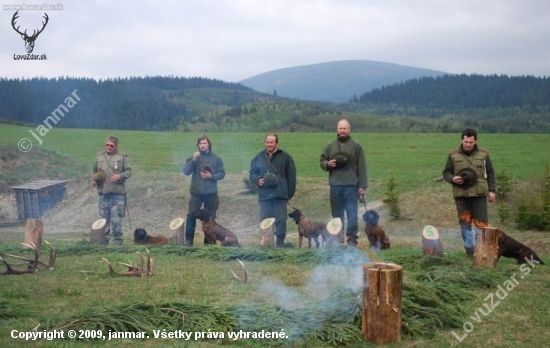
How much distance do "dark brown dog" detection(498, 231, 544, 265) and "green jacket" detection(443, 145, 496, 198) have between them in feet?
2.59

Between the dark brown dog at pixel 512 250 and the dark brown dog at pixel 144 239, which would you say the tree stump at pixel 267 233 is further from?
the dark brown dog at pixel 512 250

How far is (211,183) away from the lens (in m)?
11.3

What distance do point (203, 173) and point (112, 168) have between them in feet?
6.06

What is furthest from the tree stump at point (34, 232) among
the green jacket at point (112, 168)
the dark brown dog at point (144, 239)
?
the dark brown dog at point (144, 239)

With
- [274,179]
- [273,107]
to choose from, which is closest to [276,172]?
[274,179]

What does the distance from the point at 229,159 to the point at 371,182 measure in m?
10.7

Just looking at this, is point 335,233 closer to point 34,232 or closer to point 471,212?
point 471,212

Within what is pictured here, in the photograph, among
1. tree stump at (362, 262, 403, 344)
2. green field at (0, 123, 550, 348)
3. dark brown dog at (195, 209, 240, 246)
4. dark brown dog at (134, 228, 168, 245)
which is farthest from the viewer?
dark brown dog at (134, 228, 168, 245)

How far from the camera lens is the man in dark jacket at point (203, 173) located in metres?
11.2

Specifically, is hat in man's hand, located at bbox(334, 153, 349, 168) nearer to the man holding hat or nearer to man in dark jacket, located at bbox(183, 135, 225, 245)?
the man holding hat

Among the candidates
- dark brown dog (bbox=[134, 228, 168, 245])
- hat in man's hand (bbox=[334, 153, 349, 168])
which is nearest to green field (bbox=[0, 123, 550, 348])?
dark brown dog (bbox=[134, 228, 168, 245])

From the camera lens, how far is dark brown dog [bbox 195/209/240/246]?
1109 centimetres

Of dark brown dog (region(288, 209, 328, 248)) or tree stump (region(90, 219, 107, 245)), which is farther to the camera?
tree stump (region(90, 219, 107, 245))

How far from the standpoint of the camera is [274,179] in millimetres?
10797
